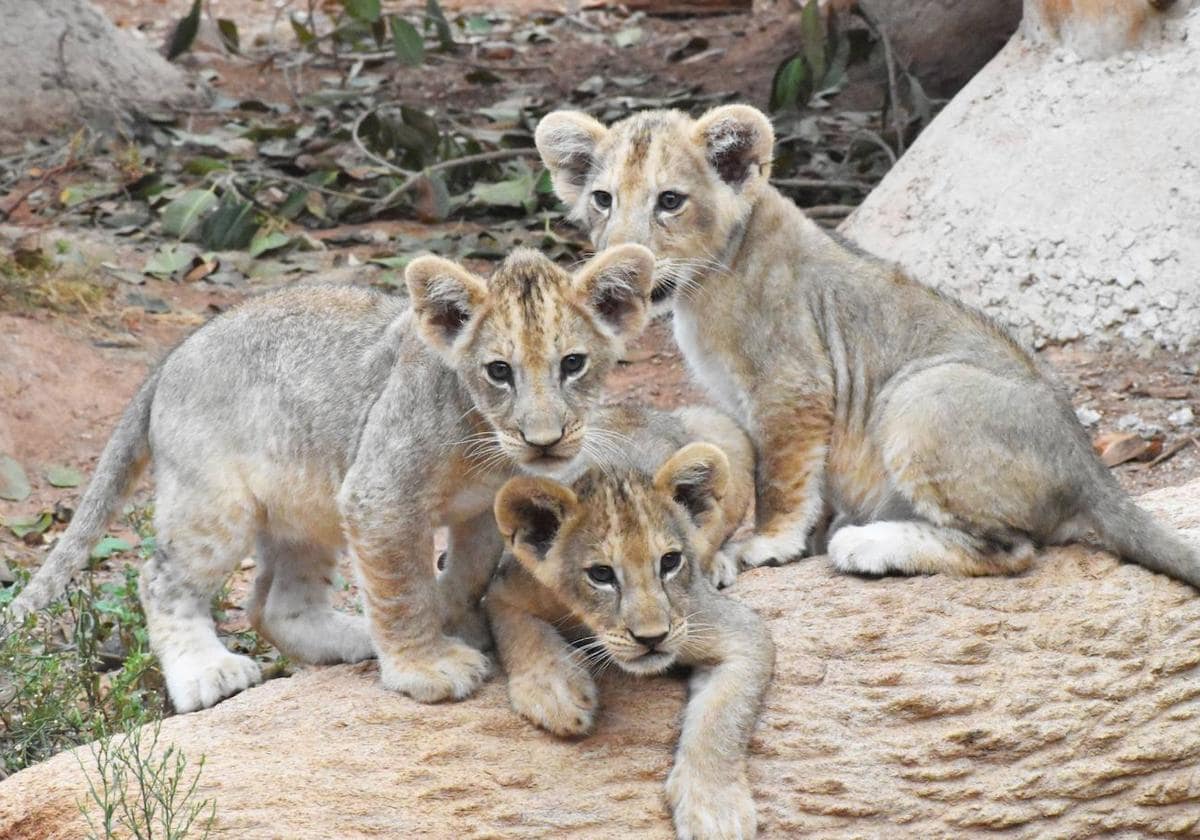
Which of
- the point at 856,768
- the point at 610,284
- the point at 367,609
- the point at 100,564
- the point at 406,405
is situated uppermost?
the point at 610,284

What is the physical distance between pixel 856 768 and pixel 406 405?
81.5 inches

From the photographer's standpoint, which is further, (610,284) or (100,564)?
(100,564)

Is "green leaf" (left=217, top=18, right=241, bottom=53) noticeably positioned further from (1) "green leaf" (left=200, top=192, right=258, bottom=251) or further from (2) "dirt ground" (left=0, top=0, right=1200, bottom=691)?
(1) "green leaf" (left=200, top=192, right=258, bottom=251)

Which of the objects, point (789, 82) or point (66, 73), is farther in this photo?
point (66, 73)

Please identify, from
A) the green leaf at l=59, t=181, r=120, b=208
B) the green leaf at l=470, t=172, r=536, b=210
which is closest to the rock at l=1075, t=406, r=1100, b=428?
the green leaf at l=470, t=172, r=536, b=210

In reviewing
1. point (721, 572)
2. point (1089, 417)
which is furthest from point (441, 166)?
point (721, 572)

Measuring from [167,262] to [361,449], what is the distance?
671cm

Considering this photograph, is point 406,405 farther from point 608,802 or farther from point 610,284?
point 608,802

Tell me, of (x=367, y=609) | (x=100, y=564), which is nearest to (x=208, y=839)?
(x=367, y=609)

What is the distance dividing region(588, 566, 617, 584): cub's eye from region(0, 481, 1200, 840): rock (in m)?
0.55

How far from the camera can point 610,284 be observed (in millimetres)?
6070

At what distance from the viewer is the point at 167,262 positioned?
12.3 m

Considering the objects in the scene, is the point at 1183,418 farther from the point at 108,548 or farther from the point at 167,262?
the point at 167,262

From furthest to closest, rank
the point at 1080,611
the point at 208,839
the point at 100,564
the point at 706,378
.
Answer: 1. the point at 100,564
2. the point at 706,378
3. the point at 1080,611
4. the point at 208,839
